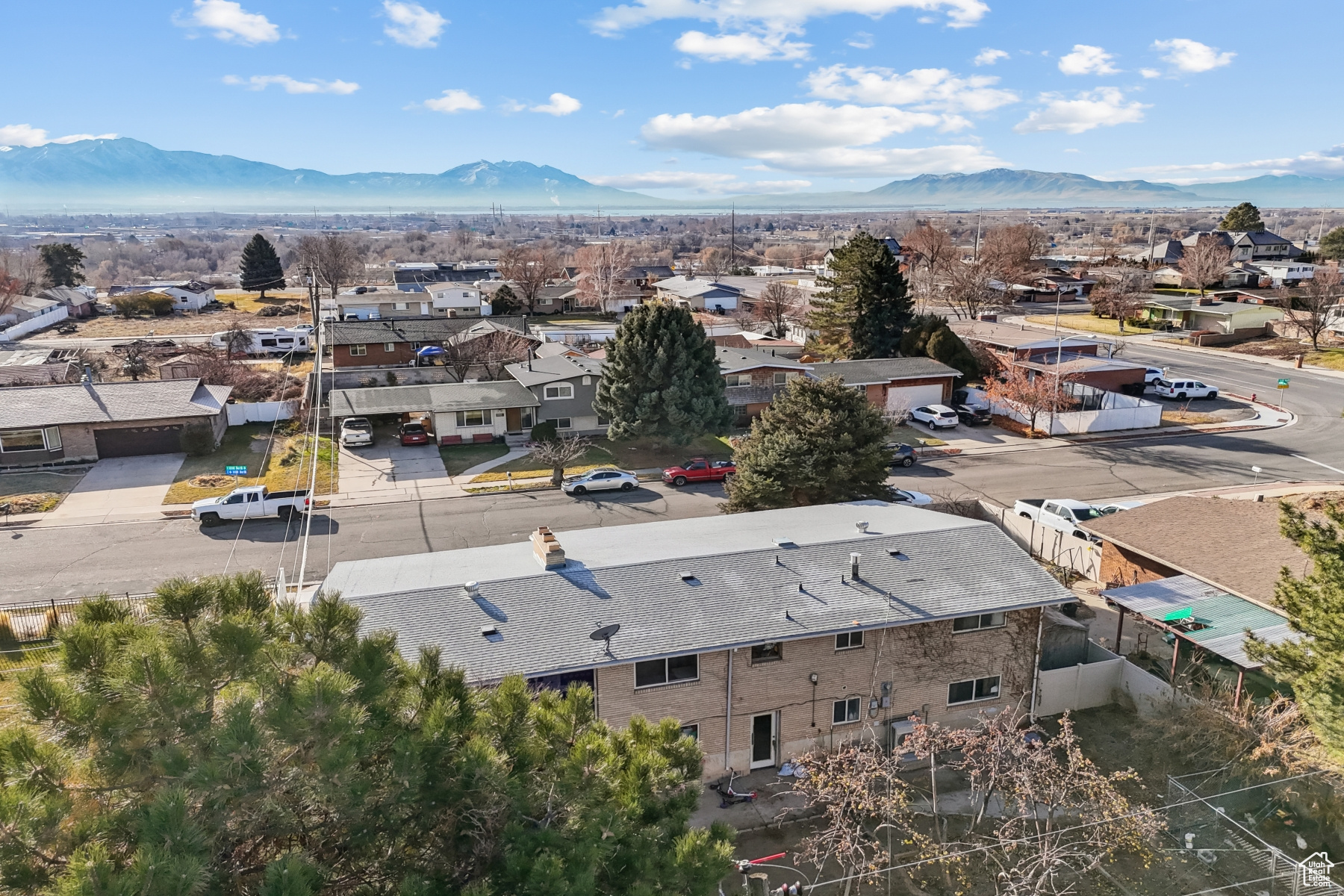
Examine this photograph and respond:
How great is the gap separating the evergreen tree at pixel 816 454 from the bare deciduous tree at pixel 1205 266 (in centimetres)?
8057

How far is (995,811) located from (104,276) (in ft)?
606

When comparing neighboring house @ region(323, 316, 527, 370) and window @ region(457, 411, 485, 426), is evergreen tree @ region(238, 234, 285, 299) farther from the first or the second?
window @ region(457, 411, 485, 426)

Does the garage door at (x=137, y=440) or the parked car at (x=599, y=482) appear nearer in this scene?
the parked car at (x=599, y=482)

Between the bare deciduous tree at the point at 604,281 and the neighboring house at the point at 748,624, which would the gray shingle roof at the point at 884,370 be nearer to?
the neighboring house at the point at 748,624

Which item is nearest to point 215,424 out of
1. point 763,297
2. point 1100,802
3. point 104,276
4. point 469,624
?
point 469,624

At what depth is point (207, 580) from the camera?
8.68 meters

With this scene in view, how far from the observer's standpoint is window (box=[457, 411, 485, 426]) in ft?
157

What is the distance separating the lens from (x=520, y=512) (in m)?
37.3

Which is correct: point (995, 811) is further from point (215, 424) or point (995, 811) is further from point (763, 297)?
point (763, 297)

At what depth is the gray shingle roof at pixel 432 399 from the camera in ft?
155

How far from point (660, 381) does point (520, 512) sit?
36.0 feet

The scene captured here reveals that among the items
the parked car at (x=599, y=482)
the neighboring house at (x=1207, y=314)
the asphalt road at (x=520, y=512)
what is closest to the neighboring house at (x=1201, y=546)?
the asphalt road at (x=520, y=512)

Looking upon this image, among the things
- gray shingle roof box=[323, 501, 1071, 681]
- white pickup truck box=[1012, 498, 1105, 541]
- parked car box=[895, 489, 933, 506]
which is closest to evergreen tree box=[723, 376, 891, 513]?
parked car box=[895, 489, 933, 506]

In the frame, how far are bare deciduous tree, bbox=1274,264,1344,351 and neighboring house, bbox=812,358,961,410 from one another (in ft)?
119
